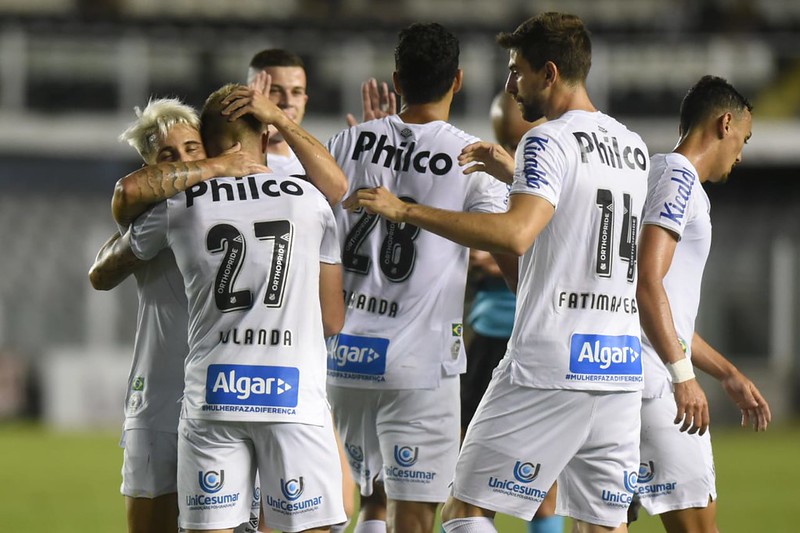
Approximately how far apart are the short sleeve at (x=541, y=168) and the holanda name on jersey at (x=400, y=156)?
2.59 feet

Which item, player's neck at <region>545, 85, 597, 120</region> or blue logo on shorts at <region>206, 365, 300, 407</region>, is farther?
player's neck at <region>545, 85, 597, 120</region>

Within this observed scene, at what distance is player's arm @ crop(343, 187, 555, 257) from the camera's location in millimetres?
3859

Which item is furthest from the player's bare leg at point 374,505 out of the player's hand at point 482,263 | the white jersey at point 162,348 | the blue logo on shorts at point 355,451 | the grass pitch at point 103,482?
the grass pitch at point 103,482

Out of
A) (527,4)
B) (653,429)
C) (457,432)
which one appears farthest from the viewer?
(527,4)

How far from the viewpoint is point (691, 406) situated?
4328 millimetres

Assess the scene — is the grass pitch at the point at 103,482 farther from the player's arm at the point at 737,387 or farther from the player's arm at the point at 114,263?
the player's arm at the point at 114,263

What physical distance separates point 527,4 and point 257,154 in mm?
21225

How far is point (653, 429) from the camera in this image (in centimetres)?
467

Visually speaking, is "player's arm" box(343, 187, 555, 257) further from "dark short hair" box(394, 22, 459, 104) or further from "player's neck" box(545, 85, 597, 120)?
"dark short hair" box(394, 22, 459, 104)

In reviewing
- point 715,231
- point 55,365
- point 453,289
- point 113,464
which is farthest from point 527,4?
point 453,289

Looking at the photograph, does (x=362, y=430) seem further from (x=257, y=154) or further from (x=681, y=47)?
(x=681, y=47)

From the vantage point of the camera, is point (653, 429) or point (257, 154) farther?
point (653, 429)

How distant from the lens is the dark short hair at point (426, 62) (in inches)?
189

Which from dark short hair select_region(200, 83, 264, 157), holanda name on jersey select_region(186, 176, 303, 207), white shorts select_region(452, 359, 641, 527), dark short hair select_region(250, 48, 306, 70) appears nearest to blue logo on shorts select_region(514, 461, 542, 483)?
white shorts select_region(452, 359, 641, 527)
